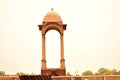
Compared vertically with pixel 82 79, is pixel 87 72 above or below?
above

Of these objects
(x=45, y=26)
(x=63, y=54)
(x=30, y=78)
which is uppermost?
(x=45, y=26)

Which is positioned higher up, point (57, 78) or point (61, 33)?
point (61, 33)

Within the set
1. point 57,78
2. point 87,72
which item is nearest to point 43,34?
point 57,78

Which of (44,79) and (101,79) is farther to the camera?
(101,79)

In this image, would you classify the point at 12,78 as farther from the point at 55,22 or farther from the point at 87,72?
the point at 87,72

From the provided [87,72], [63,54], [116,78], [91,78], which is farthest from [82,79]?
[87,72]

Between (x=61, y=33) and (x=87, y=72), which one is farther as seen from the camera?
(x=87, y=72)

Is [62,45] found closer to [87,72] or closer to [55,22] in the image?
[55,22]

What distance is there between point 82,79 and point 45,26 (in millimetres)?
8207

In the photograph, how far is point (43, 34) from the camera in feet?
97.8

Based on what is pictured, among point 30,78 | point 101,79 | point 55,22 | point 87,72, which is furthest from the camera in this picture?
point 87,72

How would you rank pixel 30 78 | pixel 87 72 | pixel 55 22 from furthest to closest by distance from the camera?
pixel 87 72 < pixel 55 22 < pixel 30 78

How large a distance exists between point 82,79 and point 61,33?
8.03 meters

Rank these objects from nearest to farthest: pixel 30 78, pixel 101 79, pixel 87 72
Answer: pixel 30 78, pixel 101 79, pixel 87 72
